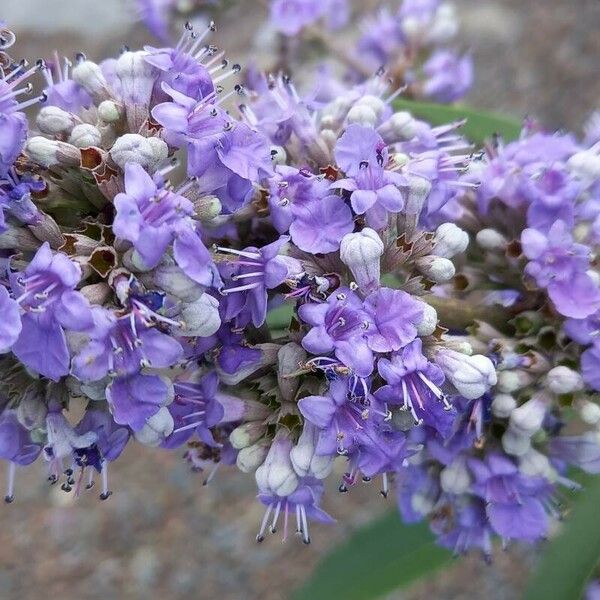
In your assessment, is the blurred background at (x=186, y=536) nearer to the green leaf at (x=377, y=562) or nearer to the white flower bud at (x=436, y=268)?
the green leaf at (x=377, y=562)

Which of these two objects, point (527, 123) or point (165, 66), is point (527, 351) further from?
point (165, 66)

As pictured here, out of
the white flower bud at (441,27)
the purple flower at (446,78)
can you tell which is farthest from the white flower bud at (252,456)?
the white flower bud at (441,27)

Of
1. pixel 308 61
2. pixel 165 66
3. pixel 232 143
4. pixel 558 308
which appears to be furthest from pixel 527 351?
pixel 308 61

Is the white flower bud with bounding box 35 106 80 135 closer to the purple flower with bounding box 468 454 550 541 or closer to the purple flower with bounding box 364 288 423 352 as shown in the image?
the purple flower with bounding box 364 288 423 352

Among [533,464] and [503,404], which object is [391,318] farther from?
[533,464]

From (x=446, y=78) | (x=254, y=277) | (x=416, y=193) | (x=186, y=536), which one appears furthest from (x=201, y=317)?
(x=186, y=536)

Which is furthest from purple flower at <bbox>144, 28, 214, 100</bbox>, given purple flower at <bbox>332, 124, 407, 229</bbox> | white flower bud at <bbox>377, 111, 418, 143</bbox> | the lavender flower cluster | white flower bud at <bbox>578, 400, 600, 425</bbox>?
the lavender flower cluster
